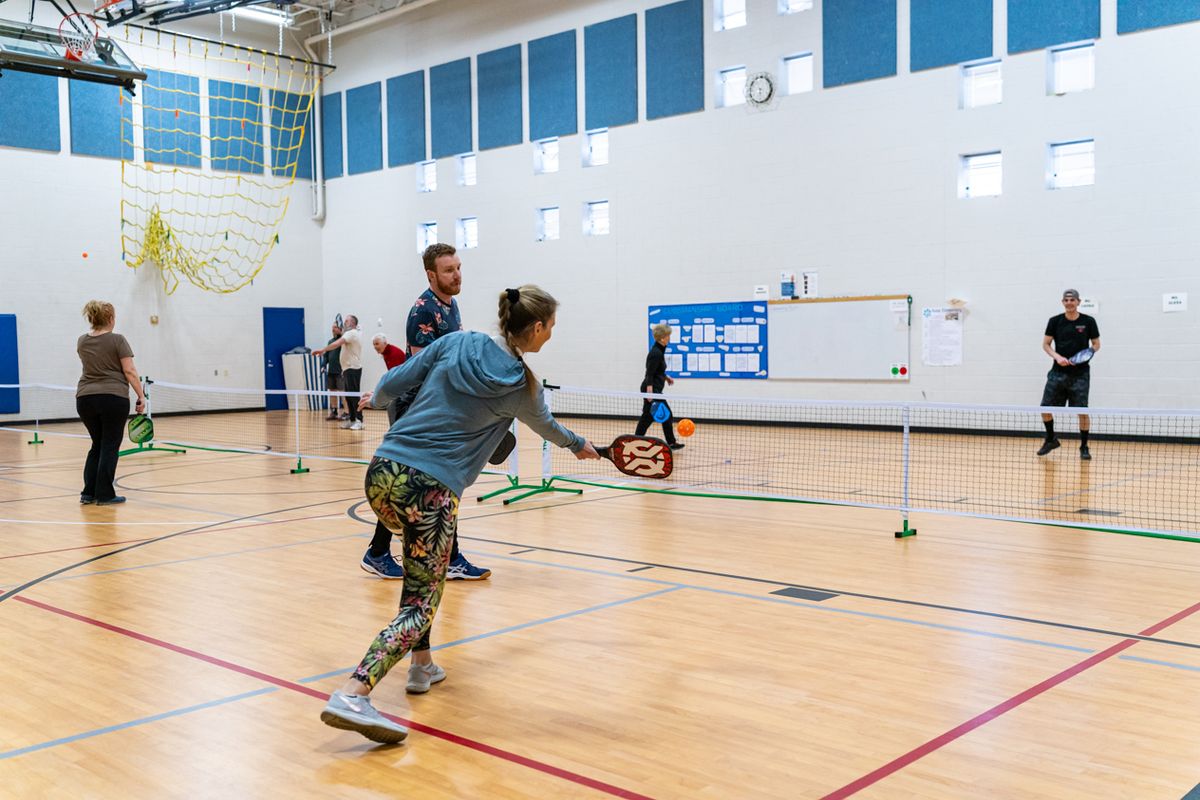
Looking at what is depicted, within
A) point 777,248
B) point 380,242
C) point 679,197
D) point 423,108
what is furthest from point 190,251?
point 777,248

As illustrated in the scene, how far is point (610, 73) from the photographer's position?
62.8 feet

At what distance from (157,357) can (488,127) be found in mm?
8117

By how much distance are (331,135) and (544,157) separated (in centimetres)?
640

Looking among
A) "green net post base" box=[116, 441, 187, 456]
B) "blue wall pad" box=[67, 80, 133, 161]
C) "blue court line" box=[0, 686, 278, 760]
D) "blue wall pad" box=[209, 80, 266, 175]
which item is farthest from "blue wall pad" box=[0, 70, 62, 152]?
"blue court line" box=[0, 686, 278, 760]

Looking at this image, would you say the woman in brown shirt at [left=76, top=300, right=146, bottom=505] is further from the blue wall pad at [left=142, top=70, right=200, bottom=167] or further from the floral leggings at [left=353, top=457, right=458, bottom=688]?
the blue wall pad at [left=142, top=70, right=200, bottom=167]

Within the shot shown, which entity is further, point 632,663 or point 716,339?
point 716,339

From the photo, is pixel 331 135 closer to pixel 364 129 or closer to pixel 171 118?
pixel 364 129

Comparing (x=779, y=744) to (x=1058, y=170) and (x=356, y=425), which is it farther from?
(x=356, y=425)

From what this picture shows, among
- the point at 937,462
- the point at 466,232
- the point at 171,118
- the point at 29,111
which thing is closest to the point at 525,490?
the point at 937,462

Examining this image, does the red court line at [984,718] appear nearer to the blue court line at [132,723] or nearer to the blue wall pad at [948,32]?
the blue court line at [132,723]

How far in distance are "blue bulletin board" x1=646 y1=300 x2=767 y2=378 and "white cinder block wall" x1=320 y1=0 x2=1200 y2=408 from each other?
8.9 inches

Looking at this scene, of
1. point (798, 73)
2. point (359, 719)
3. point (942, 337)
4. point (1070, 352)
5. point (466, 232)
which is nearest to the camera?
point (359, 719)

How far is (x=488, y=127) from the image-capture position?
21156mm

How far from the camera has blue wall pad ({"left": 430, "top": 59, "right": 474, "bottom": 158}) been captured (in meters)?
21.5
